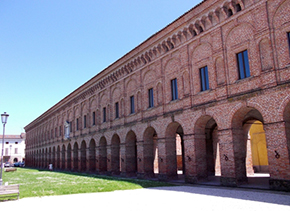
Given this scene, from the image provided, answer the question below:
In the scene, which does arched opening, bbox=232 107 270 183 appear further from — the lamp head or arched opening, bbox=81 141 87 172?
arched opening, bbox=81 141 87 172

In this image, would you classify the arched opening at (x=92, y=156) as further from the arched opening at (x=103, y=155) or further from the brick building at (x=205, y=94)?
the arched opening at (x=103, y=155)

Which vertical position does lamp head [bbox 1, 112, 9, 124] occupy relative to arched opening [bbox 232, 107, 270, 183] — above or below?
above

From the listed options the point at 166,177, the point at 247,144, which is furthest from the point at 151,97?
the point at 247,144

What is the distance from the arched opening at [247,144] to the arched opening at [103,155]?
1424 cm

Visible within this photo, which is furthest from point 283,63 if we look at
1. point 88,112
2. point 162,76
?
point 88,112

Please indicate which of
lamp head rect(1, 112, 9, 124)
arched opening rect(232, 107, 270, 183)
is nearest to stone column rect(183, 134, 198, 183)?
arched opening rect(232, 107, 270, 183)

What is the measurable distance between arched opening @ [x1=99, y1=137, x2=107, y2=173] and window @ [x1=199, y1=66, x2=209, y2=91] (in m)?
14.4

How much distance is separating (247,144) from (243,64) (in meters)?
6.31

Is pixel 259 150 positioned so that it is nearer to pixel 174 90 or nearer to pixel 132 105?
pixel 174 90

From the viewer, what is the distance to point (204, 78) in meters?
16.3

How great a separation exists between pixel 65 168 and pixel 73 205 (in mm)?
28836

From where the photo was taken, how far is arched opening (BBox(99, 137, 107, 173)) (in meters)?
28.0

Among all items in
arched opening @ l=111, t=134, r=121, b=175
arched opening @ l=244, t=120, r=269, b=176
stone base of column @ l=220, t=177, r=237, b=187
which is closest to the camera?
stone base of column @ l=220, t=177, r=237, b=187

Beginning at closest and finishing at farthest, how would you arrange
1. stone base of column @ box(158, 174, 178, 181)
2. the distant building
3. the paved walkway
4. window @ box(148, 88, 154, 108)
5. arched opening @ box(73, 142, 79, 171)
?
1. the paved walkway
2. stone base of column @ box(158, 174, 178, 181)
3. window @ box(148, 88, 154, 108)
4. arched opening @ box(73, 142, 79, 171)
5. the distant building
